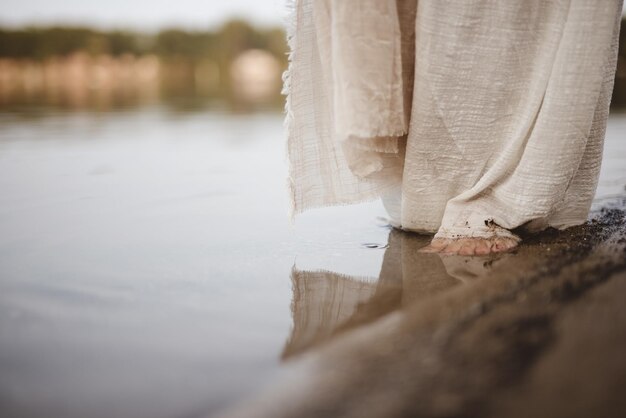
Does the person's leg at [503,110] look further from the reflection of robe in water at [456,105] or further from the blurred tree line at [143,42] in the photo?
the blurred tree line at [143,42]

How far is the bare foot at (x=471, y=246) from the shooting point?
1812mm

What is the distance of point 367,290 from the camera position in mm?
1609

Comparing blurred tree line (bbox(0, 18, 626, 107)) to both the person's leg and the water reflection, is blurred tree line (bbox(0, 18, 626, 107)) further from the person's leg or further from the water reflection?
the water reflection

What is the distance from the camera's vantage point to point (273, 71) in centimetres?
6594

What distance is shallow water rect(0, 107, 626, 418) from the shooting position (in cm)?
115

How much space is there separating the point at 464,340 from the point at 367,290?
462 mm

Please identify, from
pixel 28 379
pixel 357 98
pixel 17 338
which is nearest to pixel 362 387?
pixel 28 379

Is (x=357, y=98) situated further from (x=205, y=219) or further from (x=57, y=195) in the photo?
(x=57, y=195)

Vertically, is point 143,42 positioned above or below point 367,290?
below

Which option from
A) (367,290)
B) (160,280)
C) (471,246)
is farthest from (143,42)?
(367,290)

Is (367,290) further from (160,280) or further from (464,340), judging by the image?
(160,280)

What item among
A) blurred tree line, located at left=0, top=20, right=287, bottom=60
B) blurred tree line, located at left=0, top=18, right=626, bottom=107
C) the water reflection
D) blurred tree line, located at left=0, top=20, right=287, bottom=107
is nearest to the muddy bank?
the water reflection

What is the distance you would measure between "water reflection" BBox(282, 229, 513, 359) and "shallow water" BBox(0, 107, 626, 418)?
10 millimetres

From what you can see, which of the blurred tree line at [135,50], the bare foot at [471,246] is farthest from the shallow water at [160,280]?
the blurred tree line at [135,50]
